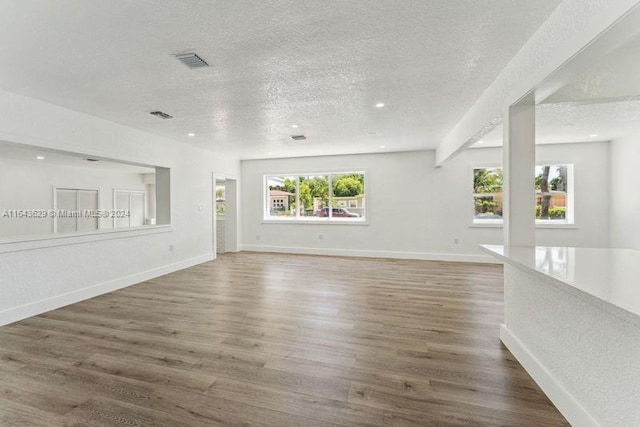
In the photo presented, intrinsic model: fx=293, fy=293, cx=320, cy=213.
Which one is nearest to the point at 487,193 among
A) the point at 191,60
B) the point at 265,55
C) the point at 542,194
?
the point at 542,194

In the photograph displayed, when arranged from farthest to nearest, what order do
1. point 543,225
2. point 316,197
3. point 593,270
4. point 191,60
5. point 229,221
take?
point 229,221 < point 316,197 < point 543,225 < point 191,60 < point 593,270

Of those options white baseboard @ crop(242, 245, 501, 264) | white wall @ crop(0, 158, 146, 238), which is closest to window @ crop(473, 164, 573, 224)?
white baseboard @ crop(242, 245, 501, 264)

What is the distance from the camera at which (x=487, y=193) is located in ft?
20.9

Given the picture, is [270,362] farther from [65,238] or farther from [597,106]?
[597,106]

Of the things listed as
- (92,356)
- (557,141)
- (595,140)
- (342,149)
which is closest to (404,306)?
(92,356)

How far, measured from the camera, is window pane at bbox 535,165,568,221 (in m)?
6.05

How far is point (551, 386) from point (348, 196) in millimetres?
5704

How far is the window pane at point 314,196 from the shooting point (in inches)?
296

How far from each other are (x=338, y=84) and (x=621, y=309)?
9.05 feet

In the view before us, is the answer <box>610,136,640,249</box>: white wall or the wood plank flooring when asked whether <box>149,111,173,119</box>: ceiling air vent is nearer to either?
the wood plank flooring

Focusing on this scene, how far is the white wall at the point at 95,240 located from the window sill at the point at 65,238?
2 centimetres

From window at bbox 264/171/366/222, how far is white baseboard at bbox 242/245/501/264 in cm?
78

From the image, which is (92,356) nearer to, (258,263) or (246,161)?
(258,263)

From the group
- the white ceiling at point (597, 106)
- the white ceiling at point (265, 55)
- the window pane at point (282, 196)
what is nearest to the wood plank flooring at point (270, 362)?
the white ceiling at point (597, 106)
